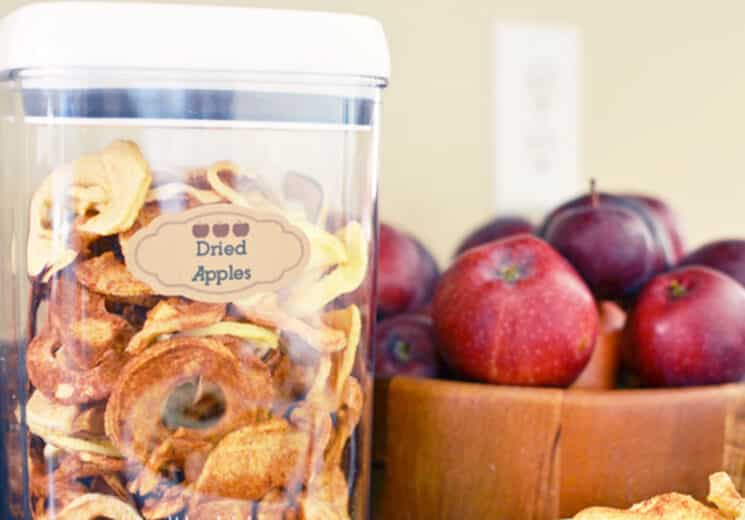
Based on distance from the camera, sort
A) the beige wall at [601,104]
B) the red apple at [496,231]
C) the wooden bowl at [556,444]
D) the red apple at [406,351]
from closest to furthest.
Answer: the wooden bowl at [556,444] → the red apple at [406,351] → the red apple at [496,231] → the beige wall at [601,104]

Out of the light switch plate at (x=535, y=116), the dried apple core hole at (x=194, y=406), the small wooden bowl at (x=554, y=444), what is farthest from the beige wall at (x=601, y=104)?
the dried apple core hole at (x=194, y=406)

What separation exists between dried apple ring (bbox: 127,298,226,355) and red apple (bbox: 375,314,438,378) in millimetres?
250

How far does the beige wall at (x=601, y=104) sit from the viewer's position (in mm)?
1049

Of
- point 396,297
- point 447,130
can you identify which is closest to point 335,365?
point 396,297

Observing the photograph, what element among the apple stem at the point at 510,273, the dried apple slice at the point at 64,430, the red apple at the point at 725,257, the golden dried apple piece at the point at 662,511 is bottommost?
the golden dried apple piece at the point at 662,511

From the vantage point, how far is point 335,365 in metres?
0.56

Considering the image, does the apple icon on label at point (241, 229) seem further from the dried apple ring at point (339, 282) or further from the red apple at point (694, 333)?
the red apple at point (694, 333)

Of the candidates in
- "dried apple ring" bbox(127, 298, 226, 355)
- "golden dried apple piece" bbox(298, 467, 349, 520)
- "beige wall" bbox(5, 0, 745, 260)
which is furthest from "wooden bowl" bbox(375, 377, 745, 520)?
"beige wall" bbox(5, 0, 745, 260)

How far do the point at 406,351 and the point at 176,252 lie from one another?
282 mm

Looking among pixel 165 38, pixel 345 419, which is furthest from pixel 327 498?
pixel 165 38

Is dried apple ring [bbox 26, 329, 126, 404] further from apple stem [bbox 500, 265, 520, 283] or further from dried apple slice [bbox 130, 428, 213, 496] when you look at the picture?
apple stem [bbox 500, 265, 520, 283]

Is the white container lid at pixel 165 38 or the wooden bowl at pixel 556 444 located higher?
the white container lid at pixel 165 38

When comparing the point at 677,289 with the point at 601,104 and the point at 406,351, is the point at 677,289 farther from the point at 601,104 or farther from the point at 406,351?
the point at 601,104

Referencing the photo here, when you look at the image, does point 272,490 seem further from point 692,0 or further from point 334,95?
point 692,0
